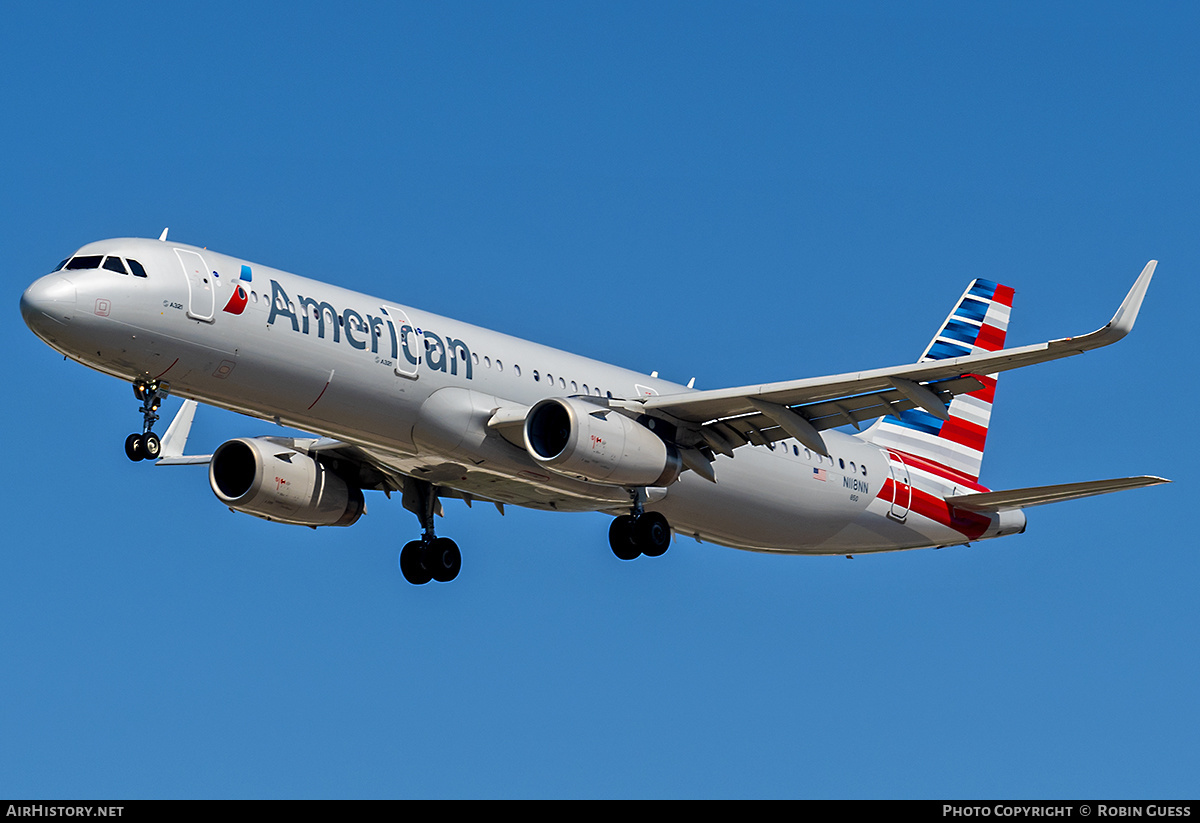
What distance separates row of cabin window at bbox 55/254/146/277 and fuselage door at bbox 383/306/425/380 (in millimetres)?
4934

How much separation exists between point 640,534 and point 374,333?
736cm

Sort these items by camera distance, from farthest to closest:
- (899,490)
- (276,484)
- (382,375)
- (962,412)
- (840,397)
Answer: (962,412) < (899,490) < (276,484) < (840,397) < (382,375)

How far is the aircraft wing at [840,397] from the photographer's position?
2850 cm

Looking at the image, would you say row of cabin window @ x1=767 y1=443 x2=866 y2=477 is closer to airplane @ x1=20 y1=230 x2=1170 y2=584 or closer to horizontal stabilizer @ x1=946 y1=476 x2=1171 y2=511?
airplane @ x1=20 y1=230 x2=1170 y2=584

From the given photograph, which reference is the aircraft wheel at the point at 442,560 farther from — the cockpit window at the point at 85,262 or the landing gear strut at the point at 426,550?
the cockpit window at the point at 85,262

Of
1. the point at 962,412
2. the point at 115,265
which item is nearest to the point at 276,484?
the point at 115,265

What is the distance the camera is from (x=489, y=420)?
1261 inches

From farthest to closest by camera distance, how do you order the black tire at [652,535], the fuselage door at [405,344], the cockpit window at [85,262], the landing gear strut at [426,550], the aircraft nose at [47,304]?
the landing gear strut at [426,550] < the black tire at [652,535] < the fuselage door at [405,344] < the cockpit window at [85,262] < the aircraft nose at [47,304]

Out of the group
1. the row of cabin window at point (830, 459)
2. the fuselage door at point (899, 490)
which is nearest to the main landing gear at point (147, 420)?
the row of cabin window at point (830, 459)

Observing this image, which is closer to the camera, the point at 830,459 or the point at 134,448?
the point at 134,448

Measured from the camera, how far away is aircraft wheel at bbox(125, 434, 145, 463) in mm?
28766

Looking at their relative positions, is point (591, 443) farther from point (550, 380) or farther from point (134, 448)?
point (134, 448)

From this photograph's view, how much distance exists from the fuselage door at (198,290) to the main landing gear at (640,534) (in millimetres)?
10105
